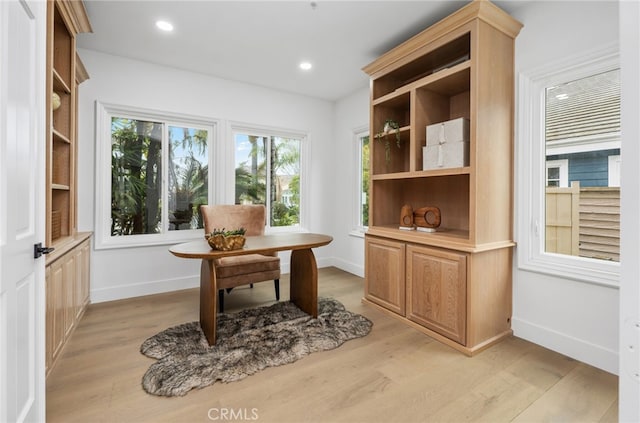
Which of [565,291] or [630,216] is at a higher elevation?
[630,216]

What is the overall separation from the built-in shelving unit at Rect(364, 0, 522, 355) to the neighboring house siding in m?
0.41

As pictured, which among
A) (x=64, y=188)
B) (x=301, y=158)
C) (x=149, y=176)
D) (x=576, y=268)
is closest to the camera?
(x=576, y=268)

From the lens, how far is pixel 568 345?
2.33 metres

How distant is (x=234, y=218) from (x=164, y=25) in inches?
78.0

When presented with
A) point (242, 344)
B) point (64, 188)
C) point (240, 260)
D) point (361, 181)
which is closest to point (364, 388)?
point (242, 344)

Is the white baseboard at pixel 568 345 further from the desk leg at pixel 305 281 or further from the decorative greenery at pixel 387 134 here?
the decorative greenery at pixel 387 134

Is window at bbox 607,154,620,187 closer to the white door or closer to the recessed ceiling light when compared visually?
the white door

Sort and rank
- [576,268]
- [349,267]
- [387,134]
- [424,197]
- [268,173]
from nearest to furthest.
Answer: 1. [576,268]
2. [387,134]
3. [424,197]
4. [268,173]
5. [349,267]

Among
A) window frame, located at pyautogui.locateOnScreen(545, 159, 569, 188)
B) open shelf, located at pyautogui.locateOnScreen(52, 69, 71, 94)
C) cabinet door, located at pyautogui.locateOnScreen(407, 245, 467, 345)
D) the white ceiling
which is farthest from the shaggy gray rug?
the white ceiling

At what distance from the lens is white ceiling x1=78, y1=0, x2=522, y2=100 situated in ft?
8.52

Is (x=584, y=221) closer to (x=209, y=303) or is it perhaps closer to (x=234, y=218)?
(x=209, y=303)

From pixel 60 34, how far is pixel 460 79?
10.7 feet

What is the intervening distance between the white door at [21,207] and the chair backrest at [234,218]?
198 cm

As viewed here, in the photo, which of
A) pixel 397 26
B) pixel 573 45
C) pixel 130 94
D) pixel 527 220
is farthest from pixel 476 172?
pixel 130 94
